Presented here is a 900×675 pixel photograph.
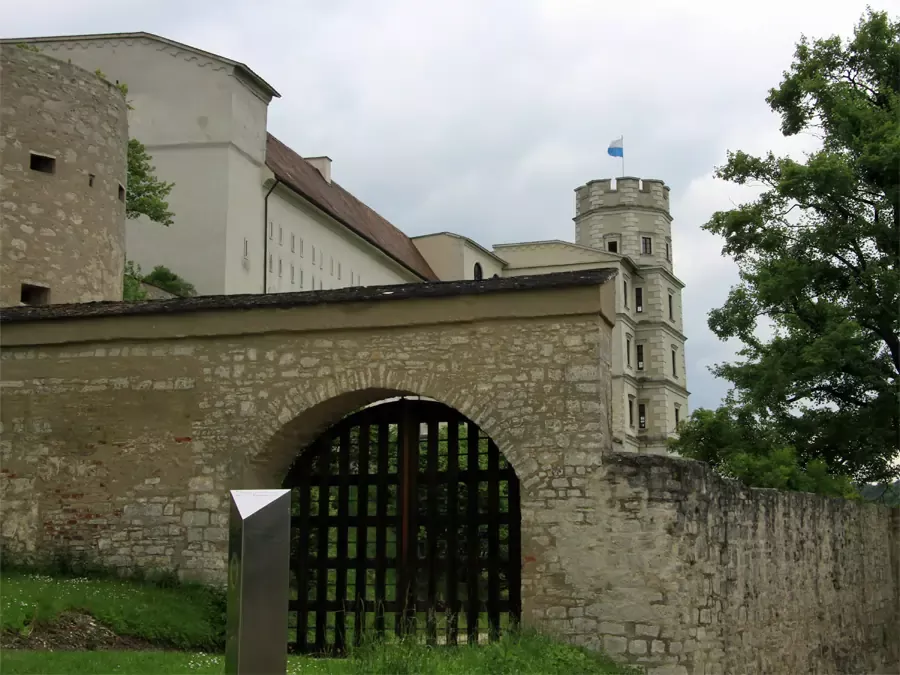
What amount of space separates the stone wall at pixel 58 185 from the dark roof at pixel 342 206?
54.2 ft

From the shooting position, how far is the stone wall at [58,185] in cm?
1703

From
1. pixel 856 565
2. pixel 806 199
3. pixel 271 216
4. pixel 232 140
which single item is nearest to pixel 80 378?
pixel 856 565

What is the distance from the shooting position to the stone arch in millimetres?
12766

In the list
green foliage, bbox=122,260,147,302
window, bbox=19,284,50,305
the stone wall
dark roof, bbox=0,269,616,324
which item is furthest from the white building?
dark roof, bbox=0,269,616,324

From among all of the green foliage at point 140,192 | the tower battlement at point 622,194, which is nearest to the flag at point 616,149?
the tower battlement at point 622,194

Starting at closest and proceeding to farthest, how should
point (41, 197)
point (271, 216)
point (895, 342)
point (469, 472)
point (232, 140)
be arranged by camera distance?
point (469, 472) → point (41, 197) → point (895, 342) → point (232, 140) → point (271, 216)

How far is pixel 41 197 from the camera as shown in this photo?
17.3 meters

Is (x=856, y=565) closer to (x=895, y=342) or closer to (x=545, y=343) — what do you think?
(x=895, y=342)

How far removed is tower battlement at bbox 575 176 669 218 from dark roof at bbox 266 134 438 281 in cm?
1391

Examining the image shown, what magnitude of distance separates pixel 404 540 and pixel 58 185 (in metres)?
8.34

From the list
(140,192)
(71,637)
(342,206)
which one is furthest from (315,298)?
(342,206)

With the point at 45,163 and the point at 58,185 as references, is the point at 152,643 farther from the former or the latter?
the point at 45,163

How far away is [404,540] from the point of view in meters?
13.6

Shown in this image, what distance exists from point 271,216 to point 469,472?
921 inches
